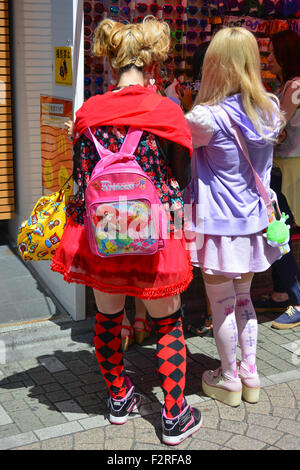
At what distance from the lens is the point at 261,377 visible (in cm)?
414

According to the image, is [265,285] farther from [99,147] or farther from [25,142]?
[99,147]

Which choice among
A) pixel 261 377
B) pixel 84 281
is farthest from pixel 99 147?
pixel 261 377

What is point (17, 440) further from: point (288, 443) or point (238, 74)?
point (238, 74)

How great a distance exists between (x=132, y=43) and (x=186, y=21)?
96.0 inches

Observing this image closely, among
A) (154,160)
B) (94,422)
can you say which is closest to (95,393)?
(94,422)

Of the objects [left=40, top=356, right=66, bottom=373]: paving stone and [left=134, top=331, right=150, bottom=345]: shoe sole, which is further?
[left=134, top=331, right=150, bottom=345]: shoe sole

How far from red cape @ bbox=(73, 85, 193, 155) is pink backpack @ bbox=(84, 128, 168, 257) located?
0.19 feet

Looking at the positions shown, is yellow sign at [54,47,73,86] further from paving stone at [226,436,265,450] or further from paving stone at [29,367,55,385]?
paving stone at [226,436,265,450]

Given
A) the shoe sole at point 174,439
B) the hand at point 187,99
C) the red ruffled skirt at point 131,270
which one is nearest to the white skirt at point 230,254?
the red ruffled skirt at point 131,270

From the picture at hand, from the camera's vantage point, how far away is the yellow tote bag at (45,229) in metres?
3.79

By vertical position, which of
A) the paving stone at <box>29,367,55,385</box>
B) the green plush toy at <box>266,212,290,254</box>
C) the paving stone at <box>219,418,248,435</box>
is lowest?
the paving stone at <box>29,367,55,385</box>

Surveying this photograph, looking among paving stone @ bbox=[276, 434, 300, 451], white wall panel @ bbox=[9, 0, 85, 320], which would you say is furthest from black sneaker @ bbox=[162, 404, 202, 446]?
white wall panel @ bbox=[9, 0, 85, 320]

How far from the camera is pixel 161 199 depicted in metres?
3.11

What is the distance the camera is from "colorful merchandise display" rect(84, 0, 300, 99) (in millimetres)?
4828
